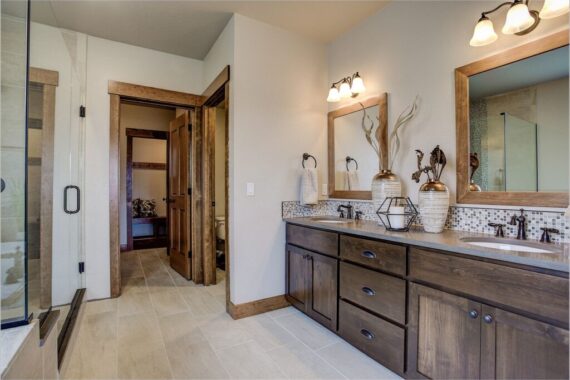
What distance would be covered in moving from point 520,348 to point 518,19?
1.63 m

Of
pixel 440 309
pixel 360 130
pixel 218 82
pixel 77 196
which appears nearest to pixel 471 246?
pixel 440 309

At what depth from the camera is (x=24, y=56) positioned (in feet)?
4.53

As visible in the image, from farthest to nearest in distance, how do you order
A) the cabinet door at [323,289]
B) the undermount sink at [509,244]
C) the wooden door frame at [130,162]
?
the wooden door frame at [130,162] → the cabinet door at [323,289] → the undermount sink at [509,244]

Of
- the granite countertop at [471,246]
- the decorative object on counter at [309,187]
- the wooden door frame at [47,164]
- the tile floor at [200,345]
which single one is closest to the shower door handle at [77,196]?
the wooden door frame at [47,164]

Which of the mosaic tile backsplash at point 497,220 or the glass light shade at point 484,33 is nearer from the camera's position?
the mosaic tile backsplash at point 497,220

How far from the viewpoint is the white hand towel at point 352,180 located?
9.00ft

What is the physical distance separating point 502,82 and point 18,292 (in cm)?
277

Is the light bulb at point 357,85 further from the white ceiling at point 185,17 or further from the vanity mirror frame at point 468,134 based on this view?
the vanity mirror frame at point 468,134

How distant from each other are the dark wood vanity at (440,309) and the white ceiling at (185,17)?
6.11 feet

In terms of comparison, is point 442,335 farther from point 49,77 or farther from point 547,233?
point 49,77

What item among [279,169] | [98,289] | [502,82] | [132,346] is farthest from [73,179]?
[502,82]

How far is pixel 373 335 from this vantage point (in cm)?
183

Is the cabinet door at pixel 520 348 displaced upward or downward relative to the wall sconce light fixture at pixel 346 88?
downward

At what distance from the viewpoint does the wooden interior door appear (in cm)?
353
